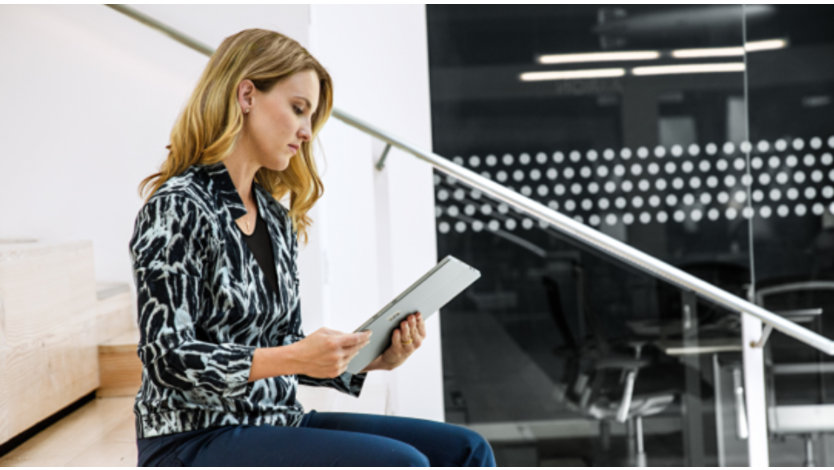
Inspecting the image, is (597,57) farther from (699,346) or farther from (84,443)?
(84,443)

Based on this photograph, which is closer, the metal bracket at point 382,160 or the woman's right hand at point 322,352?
the woman's right hand at point 322,352

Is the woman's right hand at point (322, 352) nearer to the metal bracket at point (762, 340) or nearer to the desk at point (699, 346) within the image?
the metal bracket at point (762, 340)

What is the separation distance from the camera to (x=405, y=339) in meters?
1.43

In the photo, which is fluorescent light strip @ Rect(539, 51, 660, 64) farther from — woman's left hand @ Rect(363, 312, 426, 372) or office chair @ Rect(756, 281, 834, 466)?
woman's left hand @ Rect(363, 312, 426, 372)

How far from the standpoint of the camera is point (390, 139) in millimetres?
2396

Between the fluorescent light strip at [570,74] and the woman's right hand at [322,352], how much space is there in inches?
103

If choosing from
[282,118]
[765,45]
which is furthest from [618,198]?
[282,118]

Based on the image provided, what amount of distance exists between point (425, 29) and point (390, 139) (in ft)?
4.18

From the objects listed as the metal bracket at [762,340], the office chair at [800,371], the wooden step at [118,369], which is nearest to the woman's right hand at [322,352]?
the wooden step at [118,369]

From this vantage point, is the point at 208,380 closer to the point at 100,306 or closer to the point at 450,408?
the point at 100,306

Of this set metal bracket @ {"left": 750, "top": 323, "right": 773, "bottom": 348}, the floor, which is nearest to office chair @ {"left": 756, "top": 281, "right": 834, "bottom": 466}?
metal bracket @ {"left": 750, "top": 323, "right": 773, "bottom": 348}

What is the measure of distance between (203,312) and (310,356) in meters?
0.20

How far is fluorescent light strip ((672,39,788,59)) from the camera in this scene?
358cm

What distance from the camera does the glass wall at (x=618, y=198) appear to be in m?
3.58
